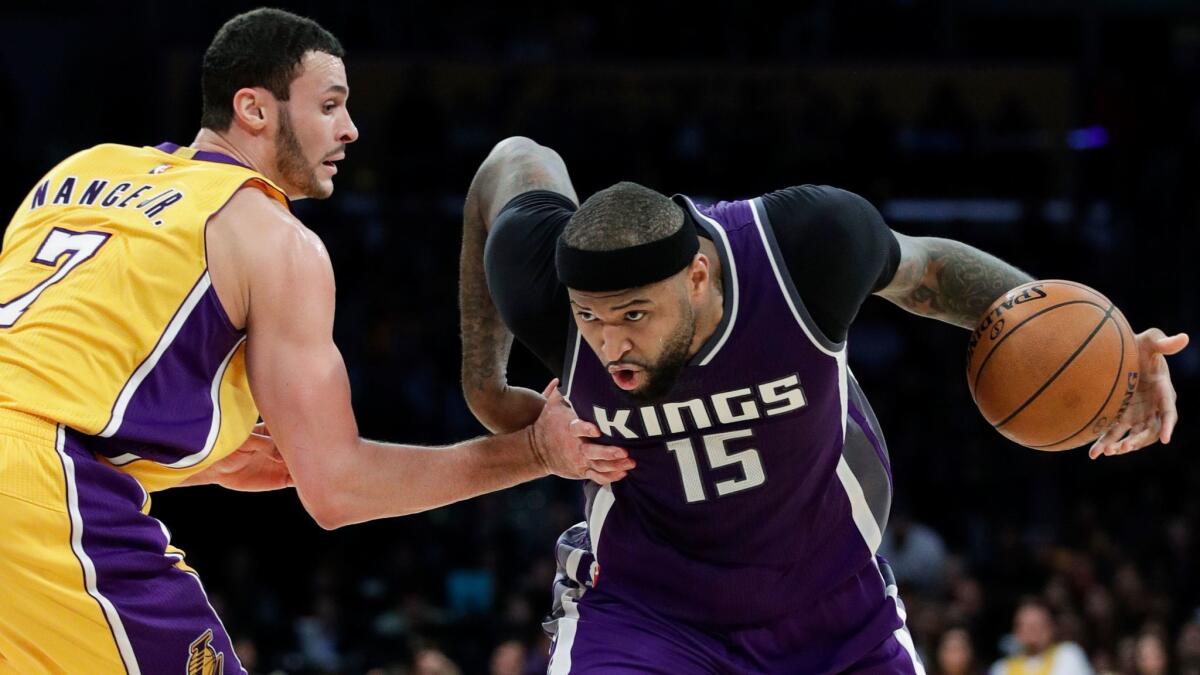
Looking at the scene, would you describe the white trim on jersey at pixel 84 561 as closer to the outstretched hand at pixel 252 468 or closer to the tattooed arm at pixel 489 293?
the outstretched hand at pixel 252 468

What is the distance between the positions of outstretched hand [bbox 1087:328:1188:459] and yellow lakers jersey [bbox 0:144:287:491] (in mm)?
2269

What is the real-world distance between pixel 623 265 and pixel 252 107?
108 cm

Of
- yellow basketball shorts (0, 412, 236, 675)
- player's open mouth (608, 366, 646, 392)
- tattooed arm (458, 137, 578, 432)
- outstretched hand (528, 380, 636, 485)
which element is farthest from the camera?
tattooed arm (458, 137, 578, 432)

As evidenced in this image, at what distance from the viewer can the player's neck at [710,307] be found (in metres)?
3.62

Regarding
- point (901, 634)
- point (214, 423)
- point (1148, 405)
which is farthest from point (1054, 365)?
point (214, 423)

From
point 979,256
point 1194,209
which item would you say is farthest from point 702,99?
point 979,256

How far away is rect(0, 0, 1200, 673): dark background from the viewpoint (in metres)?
11.5

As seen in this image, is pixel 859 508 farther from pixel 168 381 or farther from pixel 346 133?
pixel 168 381

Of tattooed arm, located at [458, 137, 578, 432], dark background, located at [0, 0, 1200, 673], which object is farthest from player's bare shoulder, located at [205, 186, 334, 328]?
dark background, located at [0, 0, 1200, 673]

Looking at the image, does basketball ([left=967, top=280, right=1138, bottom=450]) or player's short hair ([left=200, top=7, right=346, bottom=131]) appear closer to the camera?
player's short hair ([left=200, top=7, right=346, bottom=131])

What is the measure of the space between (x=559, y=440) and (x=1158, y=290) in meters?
11.6

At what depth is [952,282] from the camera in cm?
407

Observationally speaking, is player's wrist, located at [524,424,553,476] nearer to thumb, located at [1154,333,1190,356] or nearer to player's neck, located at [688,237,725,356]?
player's neck, located at [688,237,725,356]

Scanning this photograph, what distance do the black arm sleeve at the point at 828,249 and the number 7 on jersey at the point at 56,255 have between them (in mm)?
1584
